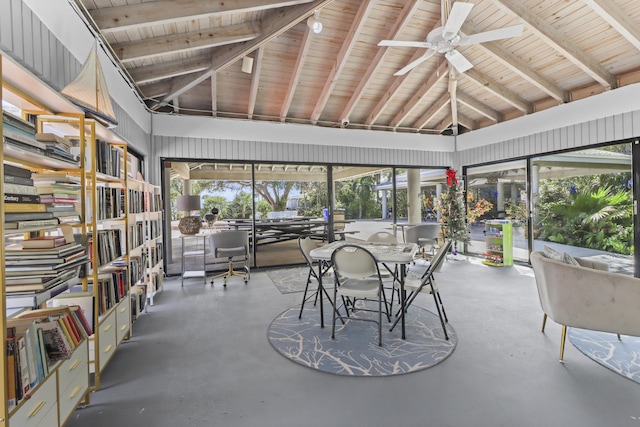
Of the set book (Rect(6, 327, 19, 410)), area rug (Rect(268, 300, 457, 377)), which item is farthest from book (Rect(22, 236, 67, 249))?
area rug (Rect(268, 300, 457, 377))

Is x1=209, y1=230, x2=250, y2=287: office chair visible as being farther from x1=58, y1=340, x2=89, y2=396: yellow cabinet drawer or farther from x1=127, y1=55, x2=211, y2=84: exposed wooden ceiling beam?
x1=58, y1=340, x2=89, y2=396: yellow cabinet drawer

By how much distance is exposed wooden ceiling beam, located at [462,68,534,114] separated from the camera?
19.6 feet

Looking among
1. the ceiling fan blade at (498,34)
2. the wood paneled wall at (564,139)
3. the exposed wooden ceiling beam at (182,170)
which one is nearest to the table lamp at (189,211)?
the exposed wooden ceiling beam at (182,170)

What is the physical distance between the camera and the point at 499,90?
242 inches

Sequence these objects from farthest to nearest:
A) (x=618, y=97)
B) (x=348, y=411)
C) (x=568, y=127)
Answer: (x=568, y=127) < (x=618, y=97) < (x=348, y=411)

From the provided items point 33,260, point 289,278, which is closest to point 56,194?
point 33,260

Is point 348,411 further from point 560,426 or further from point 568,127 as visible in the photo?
point 568,127

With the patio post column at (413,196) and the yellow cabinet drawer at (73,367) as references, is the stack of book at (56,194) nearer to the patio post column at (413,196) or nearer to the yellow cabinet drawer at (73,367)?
the yellow cabinet drawer at (73,367)

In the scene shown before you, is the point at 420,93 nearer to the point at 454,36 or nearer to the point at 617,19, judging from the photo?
the point at 617,19

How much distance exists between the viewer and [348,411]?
2041 millimetres

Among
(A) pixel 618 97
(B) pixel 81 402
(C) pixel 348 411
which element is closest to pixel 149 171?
(B) pixel 81 402

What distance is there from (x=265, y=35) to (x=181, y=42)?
3.48ft

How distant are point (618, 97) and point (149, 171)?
24.9ft

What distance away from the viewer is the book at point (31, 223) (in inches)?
56.7
